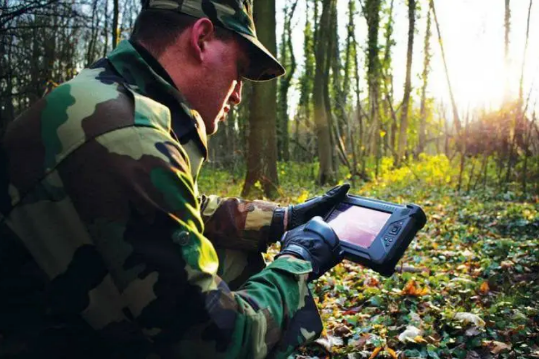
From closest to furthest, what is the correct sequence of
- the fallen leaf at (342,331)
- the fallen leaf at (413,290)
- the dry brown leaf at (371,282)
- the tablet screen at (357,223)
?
the tablet screen at (357,223), the fallen leaf at (342,331), the fallen leaf at (413,290), the dry brown leaf at (371,282)

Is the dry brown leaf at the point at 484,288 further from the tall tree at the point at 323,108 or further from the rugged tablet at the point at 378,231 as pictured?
the tall tree at the point at 323,108

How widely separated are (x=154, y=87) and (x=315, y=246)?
0.81 metres

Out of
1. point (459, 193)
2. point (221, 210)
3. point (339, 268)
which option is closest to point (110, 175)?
point (221, 210)

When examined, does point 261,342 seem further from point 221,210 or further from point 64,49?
point 64,49

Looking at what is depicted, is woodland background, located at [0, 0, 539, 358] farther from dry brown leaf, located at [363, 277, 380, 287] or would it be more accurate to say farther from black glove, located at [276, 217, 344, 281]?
black glove, located at [276, 217, 344, 281]

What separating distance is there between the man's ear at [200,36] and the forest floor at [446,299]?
1.97 metres

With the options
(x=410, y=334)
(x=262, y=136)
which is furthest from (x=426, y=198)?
(x=410, y=334)

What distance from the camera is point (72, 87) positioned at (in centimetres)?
117

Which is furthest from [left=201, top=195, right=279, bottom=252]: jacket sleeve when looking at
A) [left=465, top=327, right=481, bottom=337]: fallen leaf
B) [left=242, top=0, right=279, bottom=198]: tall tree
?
[left=242, top=0, right=279, bottom=198]: tall tree

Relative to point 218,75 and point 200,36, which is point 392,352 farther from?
point 200,36

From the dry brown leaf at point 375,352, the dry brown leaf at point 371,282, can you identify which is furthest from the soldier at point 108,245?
the dry brown leaf at point 371,282

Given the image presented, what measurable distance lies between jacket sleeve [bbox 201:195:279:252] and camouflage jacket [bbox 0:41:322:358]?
1001mm

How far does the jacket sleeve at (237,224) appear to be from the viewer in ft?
7.22

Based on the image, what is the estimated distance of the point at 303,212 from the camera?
7.51ft
